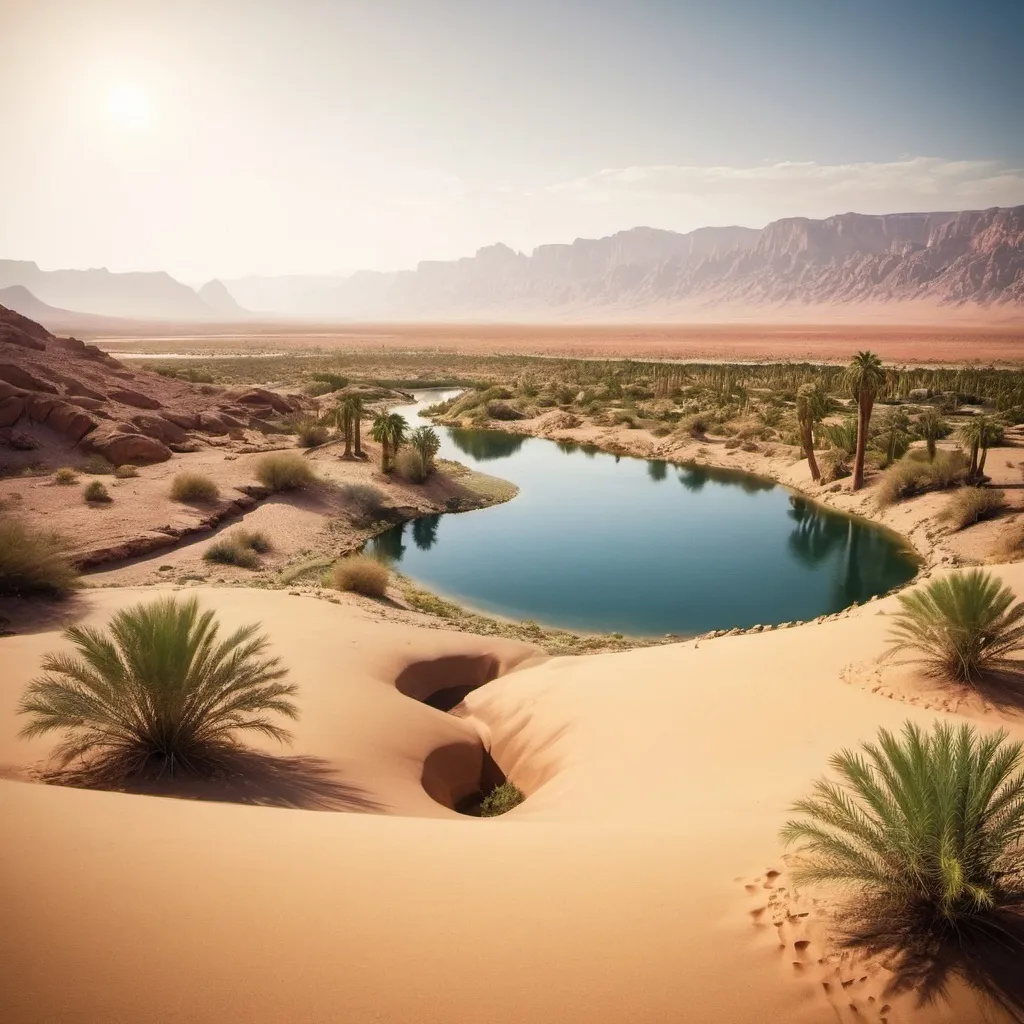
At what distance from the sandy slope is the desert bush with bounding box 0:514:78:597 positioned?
600 cm

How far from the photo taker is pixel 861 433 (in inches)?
1026

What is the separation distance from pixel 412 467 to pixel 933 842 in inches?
993

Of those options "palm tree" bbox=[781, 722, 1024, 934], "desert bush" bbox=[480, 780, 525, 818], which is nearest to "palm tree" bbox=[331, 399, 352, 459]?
"desert bush" bbox=[480, 780, 525, 818]

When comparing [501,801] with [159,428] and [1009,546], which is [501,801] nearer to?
[1009,546]

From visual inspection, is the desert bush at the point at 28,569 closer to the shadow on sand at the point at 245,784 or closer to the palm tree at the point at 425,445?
the shadow on sand at the point at 245,784

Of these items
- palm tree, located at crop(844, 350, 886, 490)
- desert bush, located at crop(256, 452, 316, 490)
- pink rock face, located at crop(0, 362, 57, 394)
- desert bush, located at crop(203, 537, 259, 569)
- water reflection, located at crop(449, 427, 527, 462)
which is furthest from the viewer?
water reflection, located at crop(449, 427, 527, 462)

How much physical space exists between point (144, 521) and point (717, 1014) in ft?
65.6

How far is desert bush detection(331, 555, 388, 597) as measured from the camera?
16.2 m

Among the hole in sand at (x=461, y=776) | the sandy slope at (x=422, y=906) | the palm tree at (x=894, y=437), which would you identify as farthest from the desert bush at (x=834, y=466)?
the hole in sand at (x=461, y=776)

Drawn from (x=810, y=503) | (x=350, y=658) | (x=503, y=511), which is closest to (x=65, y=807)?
(x=350, y=658)

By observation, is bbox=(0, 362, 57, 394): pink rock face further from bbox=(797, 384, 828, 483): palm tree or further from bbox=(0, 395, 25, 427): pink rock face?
bbox=(797, 384, 828, 483): palm tree

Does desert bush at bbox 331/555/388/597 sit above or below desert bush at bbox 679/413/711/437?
below

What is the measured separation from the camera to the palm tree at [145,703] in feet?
20.0

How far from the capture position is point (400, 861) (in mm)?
4207
